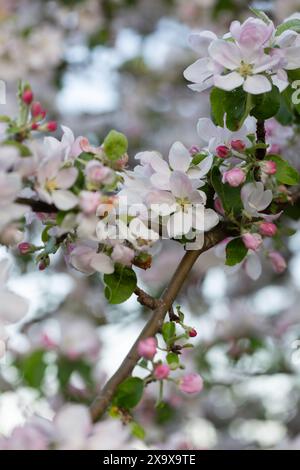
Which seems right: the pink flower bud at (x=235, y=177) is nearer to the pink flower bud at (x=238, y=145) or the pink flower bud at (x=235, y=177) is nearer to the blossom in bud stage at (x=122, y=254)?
the pink flower bud at (x=238, y=145)

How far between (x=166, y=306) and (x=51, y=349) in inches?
39.1

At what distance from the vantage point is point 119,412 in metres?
0.86

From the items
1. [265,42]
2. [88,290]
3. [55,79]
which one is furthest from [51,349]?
[55,79]

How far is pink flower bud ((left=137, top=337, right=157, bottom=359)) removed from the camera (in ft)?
2.79

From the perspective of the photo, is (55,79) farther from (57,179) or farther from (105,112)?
(57,179)

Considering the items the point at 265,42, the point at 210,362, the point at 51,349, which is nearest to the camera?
the point at 265,42

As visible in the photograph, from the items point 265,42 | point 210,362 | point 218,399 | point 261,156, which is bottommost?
point 218,399

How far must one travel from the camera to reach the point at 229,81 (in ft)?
3.22

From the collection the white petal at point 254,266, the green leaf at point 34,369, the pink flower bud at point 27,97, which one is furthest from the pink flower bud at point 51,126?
the green leaf at point 34,369

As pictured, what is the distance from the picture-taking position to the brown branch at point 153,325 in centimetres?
86

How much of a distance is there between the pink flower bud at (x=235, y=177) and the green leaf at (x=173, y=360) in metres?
0.22

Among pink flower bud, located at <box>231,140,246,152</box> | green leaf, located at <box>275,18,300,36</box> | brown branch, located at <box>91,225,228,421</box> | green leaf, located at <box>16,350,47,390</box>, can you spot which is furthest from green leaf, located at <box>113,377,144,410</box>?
green leaf, located at <box>16,350,47,390</box>

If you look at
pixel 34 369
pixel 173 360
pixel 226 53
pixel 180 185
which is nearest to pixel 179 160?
pixel 180 185

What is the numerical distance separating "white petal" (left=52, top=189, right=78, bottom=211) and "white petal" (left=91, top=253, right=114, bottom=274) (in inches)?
4.1
